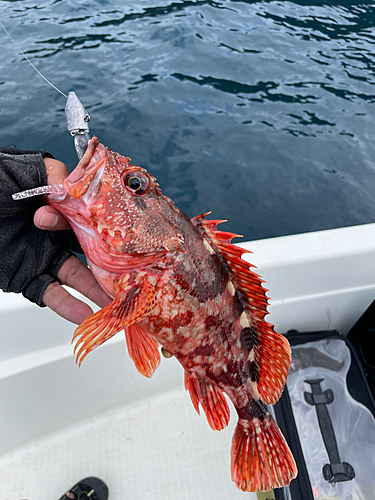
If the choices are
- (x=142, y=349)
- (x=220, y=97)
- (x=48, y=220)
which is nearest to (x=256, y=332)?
(x=142, y=349)

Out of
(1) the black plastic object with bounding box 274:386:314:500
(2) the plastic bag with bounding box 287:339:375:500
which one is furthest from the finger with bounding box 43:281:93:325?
(2) the plastic bag with bounding box 287:339:375:500

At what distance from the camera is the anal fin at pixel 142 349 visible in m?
2.31

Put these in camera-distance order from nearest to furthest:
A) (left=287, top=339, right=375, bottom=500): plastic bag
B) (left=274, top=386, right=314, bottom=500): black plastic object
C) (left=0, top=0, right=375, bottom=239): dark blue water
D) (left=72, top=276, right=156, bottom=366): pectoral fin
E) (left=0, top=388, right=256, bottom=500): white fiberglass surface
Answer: (left=72, top=276, right=156, bottom=366): pectoral fin → (left=274, top=386, right=314, bottom=500): black plastic object → (left=287, top=339, right=375, bottom=500): plastic bag → (left=0, top=388, right=256, bottom=500): white fiberglass surface → (left=0, top=0, right=375, bottom=239): dark blue water

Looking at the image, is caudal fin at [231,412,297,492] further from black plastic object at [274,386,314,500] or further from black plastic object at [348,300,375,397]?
black plastic object at [348,300,375,397]

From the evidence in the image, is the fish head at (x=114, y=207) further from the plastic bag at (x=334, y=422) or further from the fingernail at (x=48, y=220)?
the plastic bag at (x=334, y=422)

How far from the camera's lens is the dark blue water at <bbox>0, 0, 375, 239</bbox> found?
249 inches

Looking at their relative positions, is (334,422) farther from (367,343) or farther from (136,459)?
(136,459)

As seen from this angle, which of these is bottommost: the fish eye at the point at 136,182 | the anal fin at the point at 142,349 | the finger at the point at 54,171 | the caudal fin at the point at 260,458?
the caudal fin at the point at 260,458

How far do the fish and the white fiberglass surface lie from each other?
4.86 ft

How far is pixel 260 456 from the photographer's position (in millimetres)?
2467

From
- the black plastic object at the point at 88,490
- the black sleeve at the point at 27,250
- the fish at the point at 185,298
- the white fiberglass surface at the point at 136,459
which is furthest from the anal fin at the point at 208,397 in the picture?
the black plastic object at the point at 88,490

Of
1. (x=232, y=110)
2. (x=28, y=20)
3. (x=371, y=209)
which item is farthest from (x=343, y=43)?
(x=28, y=20)

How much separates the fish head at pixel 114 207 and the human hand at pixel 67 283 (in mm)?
231

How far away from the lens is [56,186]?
7.11 ft
